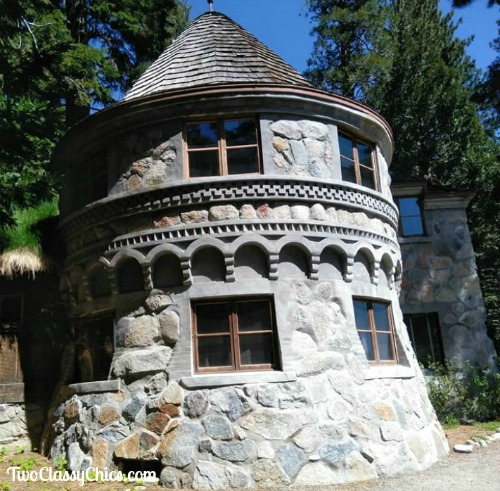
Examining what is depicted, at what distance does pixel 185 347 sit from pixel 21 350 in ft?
13.9

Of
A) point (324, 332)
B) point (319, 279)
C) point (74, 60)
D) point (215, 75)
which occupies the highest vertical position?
point (74, 60)

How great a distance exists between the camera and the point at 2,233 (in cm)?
996

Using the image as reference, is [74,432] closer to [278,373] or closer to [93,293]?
[93,293]

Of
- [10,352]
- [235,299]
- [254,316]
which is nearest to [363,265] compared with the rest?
[254,316]

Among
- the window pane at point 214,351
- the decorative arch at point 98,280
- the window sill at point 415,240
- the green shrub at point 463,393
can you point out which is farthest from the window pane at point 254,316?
the window sill at point 415,240

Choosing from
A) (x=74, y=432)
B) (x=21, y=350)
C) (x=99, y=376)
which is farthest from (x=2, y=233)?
(x=74, y=432)

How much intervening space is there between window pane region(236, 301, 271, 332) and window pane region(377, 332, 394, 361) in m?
2.24

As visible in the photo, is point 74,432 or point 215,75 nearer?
point 74,432

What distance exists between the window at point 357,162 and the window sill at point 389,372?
3.20 m

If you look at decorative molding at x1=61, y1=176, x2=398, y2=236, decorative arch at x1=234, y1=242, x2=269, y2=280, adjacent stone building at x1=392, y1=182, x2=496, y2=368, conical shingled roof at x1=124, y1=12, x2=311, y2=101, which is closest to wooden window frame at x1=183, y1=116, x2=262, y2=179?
decorative molding at x1=61, y1=176, x2=398, y2=236

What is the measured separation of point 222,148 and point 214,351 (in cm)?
320

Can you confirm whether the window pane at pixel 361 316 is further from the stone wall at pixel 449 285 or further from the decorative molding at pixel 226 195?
the stone wall at pixel 449 285

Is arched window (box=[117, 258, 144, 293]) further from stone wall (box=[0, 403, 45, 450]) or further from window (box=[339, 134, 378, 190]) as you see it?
window (box=[339, 134, 378, 190])

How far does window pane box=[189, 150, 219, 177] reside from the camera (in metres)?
8.45
